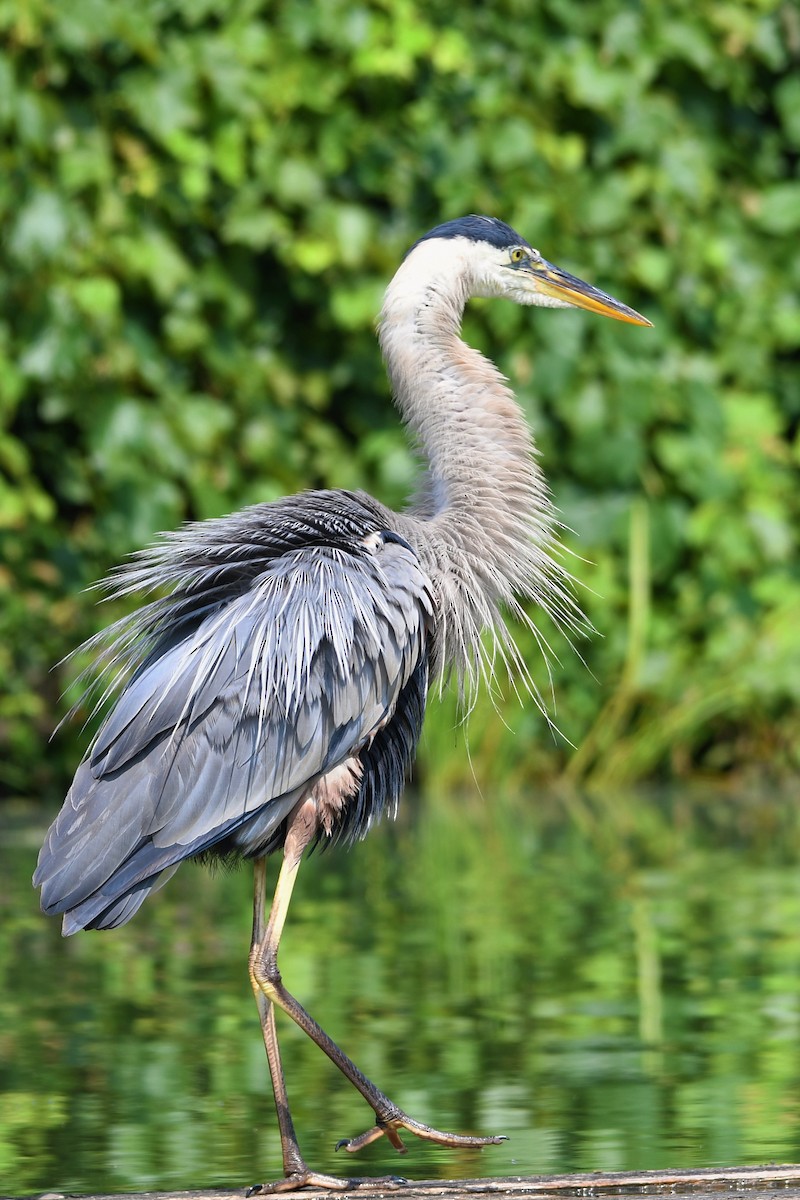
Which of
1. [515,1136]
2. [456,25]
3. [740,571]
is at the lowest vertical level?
[515,1136]

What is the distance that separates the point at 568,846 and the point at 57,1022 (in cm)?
321

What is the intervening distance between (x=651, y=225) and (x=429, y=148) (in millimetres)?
1167

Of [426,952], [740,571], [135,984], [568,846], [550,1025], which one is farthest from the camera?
[740,571]

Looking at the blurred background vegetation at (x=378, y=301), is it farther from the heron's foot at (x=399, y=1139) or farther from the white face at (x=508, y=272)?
the heron's foot at (x=399, y=1139)

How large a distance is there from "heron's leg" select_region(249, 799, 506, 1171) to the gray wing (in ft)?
0.23

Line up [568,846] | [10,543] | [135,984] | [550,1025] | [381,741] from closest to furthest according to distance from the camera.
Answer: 1. [381,741]
2. [550,1025]
3. [135,984]
4. [568,846]
5. [10,543]

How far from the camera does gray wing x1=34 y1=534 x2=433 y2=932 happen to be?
4.18 meters

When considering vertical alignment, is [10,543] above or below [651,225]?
below

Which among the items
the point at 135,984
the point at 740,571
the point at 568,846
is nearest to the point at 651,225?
the point at 740,571

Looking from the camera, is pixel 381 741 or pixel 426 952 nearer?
pixel 381 741

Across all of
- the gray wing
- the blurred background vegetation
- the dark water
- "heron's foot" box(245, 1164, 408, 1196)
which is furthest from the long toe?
the blurred background vegetation

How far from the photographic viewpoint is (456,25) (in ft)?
30.9

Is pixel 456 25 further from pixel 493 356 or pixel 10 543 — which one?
pixel 10 543


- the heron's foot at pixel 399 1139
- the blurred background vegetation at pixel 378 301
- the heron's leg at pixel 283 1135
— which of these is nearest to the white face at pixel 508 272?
the heron's leg at pixel 283 1135
